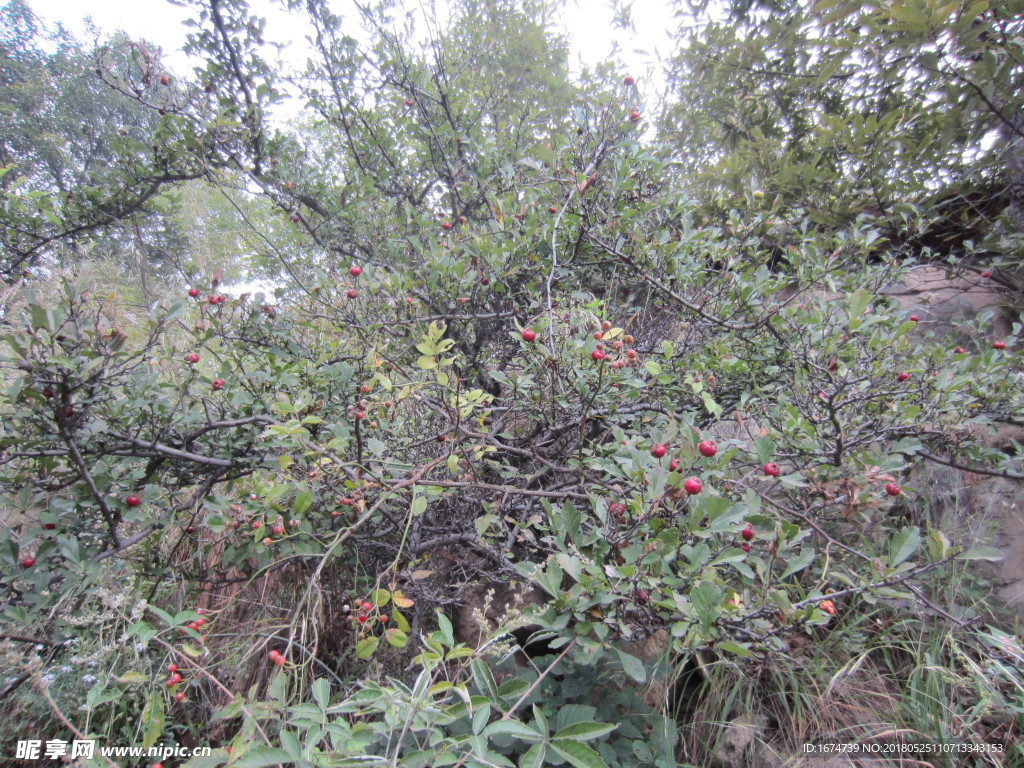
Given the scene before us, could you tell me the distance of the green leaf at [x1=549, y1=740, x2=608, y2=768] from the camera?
809 mm

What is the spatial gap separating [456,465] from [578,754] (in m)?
0.63

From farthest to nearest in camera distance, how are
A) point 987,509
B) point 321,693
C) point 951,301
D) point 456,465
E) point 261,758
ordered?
point 951,301
point 987,509
point 456,465
point 321,693
point 261,758

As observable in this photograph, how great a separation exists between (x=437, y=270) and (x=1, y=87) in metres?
20.9

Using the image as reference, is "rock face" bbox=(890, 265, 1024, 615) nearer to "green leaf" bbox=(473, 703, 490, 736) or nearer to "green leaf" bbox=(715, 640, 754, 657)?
"green leaf" bbox=(715, 640, 754, 657)

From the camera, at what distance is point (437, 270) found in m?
1.82

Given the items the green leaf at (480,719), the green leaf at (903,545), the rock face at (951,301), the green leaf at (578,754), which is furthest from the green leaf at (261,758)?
the rock face at (951,301)

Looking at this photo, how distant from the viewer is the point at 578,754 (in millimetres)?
833

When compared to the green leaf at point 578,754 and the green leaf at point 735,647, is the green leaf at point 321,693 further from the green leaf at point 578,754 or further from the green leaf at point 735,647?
the green leaf at point 735,647

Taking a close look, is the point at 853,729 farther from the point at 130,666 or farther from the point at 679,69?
the point at 679,69

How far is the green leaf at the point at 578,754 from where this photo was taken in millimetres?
809

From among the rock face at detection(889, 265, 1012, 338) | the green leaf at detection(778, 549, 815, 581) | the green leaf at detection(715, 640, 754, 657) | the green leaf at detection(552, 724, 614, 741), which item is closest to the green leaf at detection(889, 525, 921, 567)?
the green leaf at detection(778, 549, 815, 581)

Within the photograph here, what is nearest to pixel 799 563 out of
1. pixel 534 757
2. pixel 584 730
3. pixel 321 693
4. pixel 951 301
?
pixel 584 730

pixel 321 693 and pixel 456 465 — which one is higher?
pixel 456 465

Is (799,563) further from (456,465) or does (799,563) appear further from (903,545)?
(456,465)
